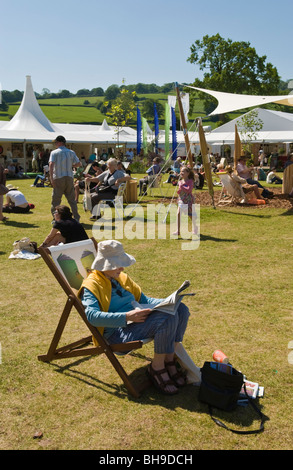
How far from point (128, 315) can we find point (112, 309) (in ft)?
0.96

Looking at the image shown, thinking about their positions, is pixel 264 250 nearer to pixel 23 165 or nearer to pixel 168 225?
pixel 168 225

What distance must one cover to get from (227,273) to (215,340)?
7.64ft

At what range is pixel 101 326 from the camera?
132 inches

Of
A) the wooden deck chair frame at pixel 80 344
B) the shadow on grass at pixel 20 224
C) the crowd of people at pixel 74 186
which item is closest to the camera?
the wooden deck chair frame at pixel 80 344

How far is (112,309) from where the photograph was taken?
355 cm

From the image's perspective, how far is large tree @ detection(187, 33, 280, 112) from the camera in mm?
48438

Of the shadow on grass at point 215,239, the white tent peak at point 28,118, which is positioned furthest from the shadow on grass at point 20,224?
the white tent peak at point 28,118

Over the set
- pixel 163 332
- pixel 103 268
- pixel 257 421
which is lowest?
pixel 257 421

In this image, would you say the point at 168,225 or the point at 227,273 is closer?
the point at 227,273

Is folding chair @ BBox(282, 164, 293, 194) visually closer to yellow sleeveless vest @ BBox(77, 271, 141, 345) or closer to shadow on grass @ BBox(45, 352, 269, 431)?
shadow on grass @ BBox(45, 352, 269, 431)

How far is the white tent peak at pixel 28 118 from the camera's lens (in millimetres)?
30688

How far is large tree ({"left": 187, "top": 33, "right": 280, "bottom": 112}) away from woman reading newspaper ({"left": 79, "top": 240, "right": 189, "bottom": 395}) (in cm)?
4798

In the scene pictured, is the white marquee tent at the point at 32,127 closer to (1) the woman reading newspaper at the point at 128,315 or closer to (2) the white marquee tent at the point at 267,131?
(2) the white marquee tent at the point at 267,131

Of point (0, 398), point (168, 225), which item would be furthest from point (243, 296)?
point (168, 225)
